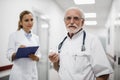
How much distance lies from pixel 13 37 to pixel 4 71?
0.75 m

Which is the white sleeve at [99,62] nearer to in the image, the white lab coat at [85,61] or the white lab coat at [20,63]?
the white lab coat at [85,61]

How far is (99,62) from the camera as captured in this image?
1.94 metres

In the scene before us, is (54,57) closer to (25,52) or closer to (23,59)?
(25,52)

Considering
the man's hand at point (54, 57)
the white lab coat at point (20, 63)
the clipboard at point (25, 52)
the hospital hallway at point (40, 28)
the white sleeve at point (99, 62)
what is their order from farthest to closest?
the hospital hallway at point (40, 28)
the white lab coat at point (20, 63)
the clipboard at point (25, 52)
the man's hand at point (54, 57)
the white sleeve at point (99, 62)

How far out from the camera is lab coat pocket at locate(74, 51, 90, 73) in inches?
78.9

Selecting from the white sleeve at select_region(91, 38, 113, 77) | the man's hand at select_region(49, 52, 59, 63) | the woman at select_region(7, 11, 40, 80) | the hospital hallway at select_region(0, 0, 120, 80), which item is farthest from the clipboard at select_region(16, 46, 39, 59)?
the white sleeve at select_region(91, 38, 113, 77)

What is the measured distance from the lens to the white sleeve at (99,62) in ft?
6.37

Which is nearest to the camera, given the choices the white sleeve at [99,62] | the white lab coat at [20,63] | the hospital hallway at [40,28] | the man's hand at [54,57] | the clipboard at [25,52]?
the white sleeve at [99,62]

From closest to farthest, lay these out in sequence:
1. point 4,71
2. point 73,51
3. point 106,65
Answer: point 106,65, point 73,51, point 4,71

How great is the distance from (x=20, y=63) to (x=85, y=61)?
3.87 feet

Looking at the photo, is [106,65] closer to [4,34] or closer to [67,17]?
[67,17]

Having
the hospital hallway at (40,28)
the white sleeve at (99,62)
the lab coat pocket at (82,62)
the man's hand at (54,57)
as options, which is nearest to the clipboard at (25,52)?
the hospital hallway at (40,28)

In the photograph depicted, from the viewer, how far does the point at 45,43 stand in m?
5.78

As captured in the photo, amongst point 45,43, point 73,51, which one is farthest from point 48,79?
point 73,51
